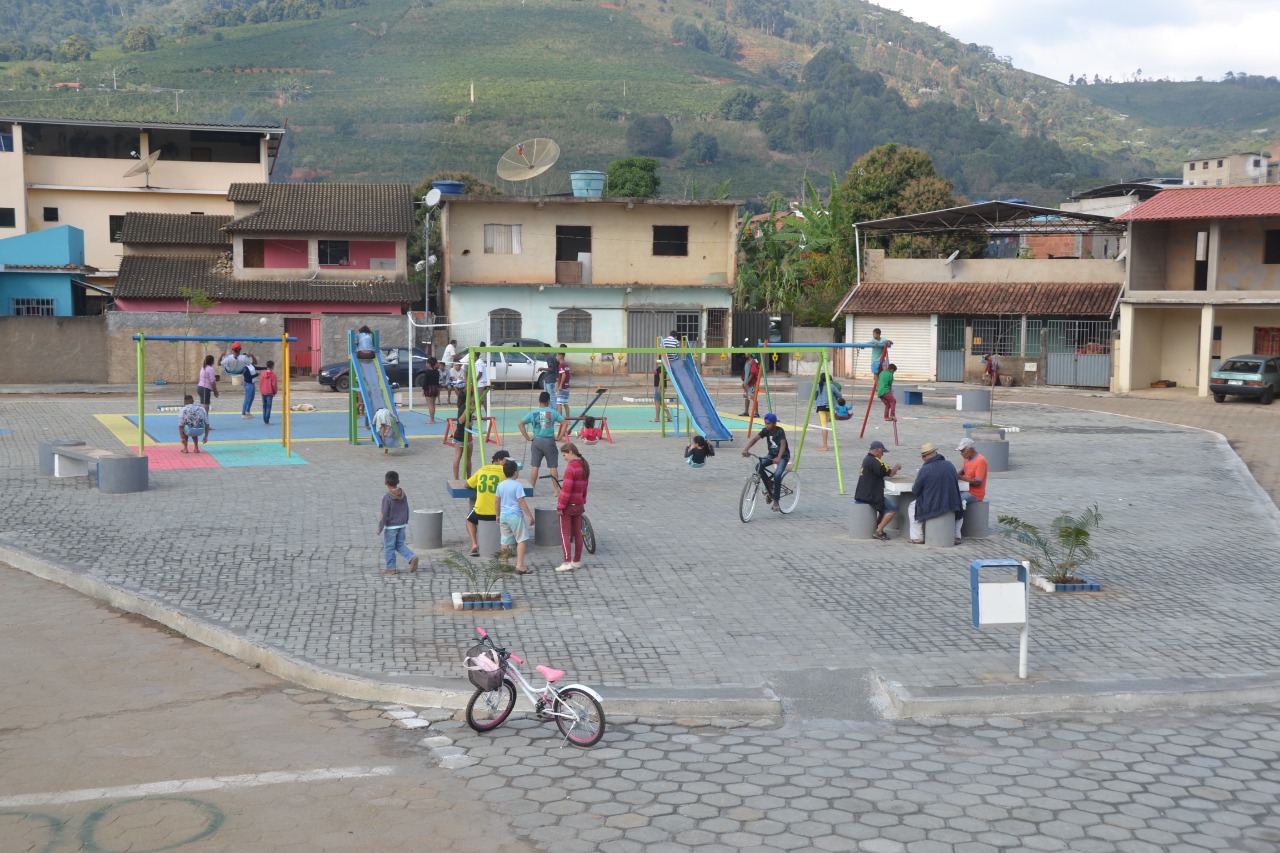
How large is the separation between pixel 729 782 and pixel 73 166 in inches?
2187

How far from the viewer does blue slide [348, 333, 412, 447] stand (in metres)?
25.5

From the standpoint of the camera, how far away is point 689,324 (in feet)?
161

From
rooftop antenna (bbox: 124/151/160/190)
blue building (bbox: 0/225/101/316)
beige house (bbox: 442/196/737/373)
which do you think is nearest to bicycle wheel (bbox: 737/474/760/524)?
beige house (bbox: 442/196/737/373)

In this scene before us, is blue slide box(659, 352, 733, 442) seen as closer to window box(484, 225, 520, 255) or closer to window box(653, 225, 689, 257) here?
window box(484, 225, 520, 255)

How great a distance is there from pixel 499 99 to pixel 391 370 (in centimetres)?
11245

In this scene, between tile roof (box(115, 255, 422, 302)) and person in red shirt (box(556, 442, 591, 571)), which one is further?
tile roof (box(115, 255, 422, 302))

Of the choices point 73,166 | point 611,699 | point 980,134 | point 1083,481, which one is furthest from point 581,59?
point 611,699

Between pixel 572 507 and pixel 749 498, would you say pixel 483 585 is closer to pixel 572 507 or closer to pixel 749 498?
pixel 572 507

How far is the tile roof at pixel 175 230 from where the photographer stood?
49.5 m

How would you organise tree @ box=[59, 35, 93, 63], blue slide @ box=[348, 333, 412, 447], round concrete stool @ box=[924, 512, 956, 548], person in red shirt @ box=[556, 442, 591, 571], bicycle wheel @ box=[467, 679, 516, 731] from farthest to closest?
1. tree @ box=[59, 35, 93, 63]
2. blue slide @ box=[348, 333, 412, 447]
3. round concrete stool @ box=[924, 512, 956, 548]
4. person in red shirt @ box=[556, 442, 591, 571]
5. bicycle wheel @ box=[467, 679, 516, 731]

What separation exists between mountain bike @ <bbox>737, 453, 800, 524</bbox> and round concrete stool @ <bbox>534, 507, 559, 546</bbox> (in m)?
3.20

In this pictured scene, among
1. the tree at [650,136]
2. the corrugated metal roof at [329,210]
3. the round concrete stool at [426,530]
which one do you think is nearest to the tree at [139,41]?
the tree at [650,136]

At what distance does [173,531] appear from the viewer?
17.1m

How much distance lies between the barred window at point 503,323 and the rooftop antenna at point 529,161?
5481 mm
